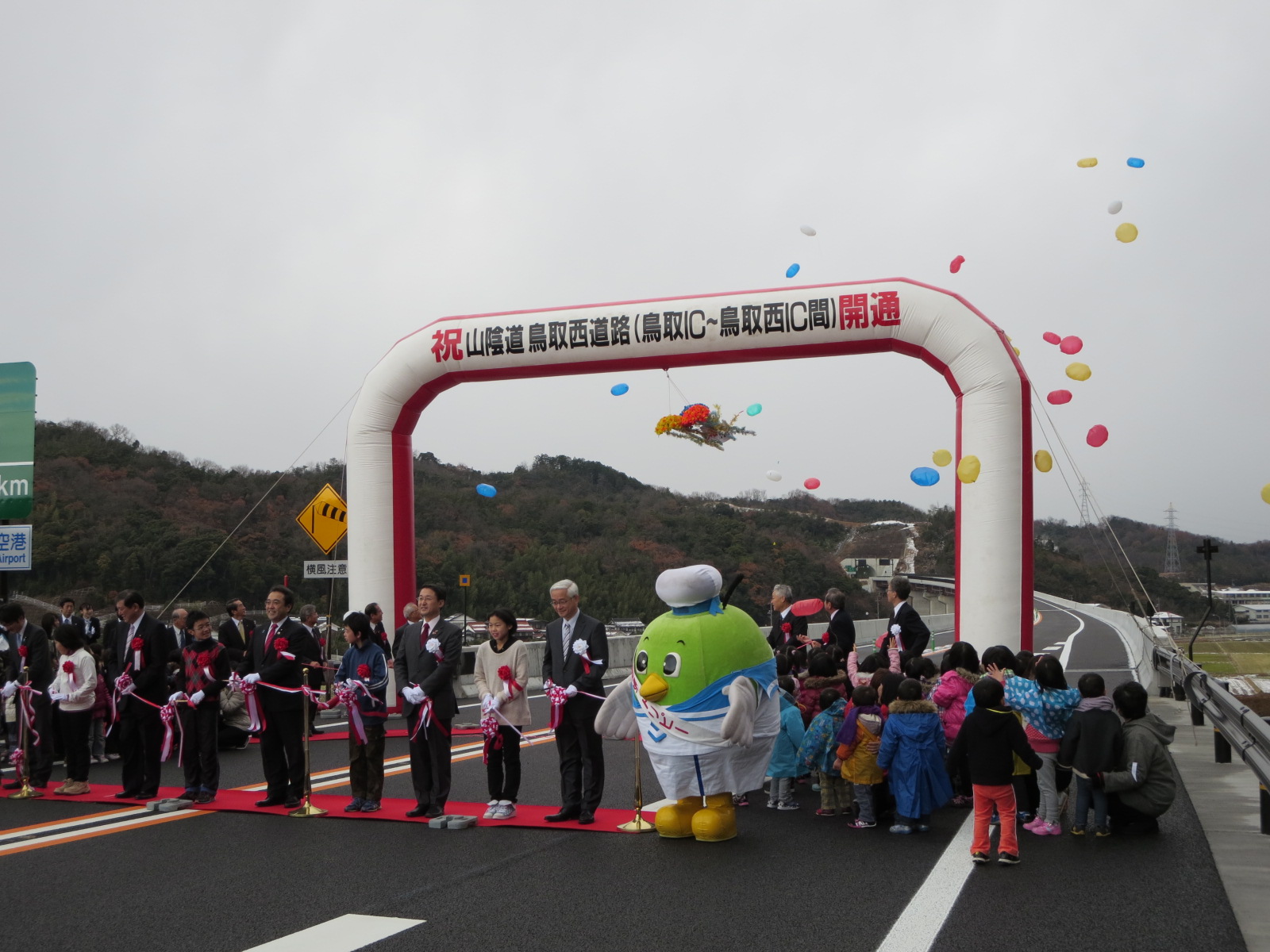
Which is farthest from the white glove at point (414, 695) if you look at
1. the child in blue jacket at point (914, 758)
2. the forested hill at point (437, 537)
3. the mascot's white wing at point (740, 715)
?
the forested hill at point (437, 537)

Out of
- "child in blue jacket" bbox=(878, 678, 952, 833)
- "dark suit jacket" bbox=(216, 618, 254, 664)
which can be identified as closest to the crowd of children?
"child in blue jacket" bbox=(878, 678, 952, 833)

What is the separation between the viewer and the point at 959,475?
12789mm

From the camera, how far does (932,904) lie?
19.1ft

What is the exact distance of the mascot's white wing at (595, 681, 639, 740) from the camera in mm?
7895

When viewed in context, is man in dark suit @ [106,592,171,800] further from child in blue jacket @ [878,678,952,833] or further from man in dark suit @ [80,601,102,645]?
child in blue jacket @ [878,678,952,833]

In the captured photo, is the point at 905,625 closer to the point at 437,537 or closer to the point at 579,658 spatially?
the point at 579,658

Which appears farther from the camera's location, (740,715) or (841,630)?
(841,630)

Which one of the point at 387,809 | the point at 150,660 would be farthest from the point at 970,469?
the point at 150,660

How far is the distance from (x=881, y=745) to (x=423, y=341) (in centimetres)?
957

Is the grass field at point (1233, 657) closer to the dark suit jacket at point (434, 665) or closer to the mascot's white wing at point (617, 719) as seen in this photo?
Answer: the mascot's white wing at point (617, 719)

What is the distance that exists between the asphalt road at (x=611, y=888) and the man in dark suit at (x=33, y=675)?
1.37 m

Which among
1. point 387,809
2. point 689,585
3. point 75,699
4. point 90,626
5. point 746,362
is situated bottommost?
point 387,809

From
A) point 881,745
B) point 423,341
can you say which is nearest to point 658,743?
point 881,745

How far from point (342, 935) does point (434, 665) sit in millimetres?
3295
